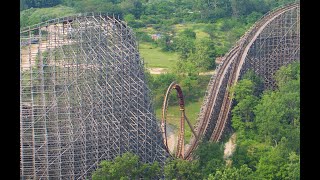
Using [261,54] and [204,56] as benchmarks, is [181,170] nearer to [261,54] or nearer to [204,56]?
[261,54]

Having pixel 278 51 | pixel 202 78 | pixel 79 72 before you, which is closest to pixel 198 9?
pixel 202 78

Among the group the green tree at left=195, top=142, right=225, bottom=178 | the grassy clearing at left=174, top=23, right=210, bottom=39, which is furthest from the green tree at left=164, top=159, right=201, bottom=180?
the grassy clearing at left=174, top=23, right=210, bottom=39

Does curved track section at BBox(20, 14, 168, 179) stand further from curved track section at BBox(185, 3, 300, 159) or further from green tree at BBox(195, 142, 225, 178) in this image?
curved track section at BBox(185, 3, 300, 159)

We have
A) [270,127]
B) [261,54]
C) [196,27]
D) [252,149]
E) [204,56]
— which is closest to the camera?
[252,149]

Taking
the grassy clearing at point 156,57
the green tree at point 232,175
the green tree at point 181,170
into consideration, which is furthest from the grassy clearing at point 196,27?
the green tree at point 232,175

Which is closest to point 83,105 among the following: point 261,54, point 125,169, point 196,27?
point 125,169
